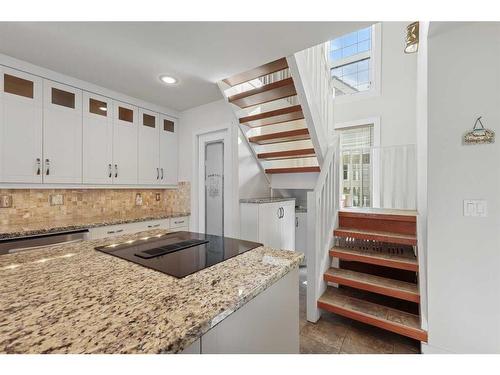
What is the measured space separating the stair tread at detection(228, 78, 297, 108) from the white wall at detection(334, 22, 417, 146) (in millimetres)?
2324

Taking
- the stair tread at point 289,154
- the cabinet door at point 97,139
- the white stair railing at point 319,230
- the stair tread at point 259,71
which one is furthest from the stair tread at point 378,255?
the cabinet door at point 97,139

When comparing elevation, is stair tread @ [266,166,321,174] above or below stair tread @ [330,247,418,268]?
above

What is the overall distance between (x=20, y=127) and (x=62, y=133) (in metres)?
0.31

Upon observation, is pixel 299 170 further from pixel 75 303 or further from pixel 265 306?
pixel 75 303

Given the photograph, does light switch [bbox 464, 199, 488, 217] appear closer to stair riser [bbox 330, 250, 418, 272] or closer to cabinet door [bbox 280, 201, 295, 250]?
stair riser [bbox 330, 250, 418, 272]

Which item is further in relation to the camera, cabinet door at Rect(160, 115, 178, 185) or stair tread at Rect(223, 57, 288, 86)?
cabinet door at Rect(160, 115, 178, 185)

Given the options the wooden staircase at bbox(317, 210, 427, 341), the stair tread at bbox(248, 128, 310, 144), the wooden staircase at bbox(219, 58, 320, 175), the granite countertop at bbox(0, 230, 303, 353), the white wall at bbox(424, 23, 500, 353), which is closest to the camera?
the granite countertop at bbox(0, 230, 303, 353)

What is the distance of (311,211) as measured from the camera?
A: 215 cm

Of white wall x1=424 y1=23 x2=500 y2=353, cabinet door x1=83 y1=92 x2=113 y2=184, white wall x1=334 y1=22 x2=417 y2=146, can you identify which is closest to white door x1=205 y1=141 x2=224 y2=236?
cabinet door x1=83 y1=92 x2=113 y2=184

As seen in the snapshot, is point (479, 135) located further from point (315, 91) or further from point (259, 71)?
point (259, 71)

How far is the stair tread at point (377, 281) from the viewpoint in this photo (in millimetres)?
1875

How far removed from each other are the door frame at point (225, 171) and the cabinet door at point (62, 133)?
4.53 feet

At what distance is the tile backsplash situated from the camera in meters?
2.28

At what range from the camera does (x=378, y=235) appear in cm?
214
